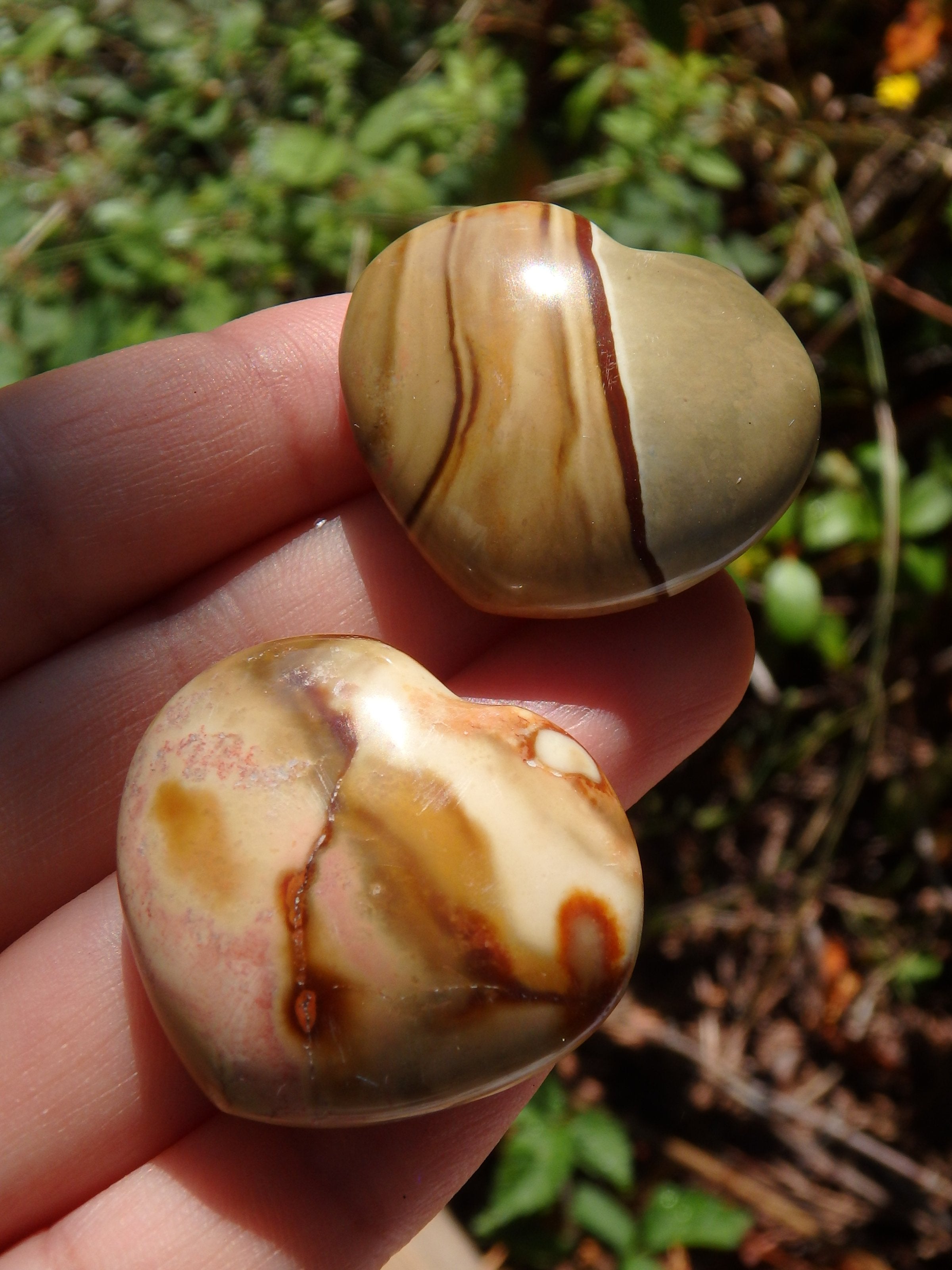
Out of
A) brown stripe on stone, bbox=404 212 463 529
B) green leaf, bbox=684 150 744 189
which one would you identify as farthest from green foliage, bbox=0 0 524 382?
brown stripe on stone, bbox=404 212 463 529

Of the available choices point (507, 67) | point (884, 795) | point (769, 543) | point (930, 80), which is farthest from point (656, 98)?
point (884, 795)

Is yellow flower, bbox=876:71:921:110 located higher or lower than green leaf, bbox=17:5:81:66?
lower

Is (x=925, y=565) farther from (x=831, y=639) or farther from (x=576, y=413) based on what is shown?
(x=576, y=413)

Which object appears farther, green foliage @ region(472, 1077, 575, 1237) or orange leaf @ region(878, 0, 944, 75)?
orange leaf @ region(878, 0, 944, 75)

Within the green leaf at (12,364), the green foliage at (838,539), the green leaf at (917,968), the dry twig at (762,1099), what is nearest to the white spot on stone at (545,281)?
the green foliage at (838,539)

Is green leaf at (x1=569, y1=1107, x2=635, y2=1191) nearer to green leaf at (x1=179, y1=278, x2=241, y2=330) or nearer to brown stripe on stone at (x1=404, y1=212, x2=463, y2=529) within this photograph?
brown stripe on stone at (x1=404, y1=212, x2=463, y2=529)

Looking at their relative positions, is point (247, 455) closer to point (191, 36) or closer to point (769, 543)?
point (769, 543)

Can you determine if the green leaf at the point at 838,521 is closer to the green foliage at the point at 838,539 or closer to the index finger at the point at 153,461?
the green foliage at the point at 838,539
